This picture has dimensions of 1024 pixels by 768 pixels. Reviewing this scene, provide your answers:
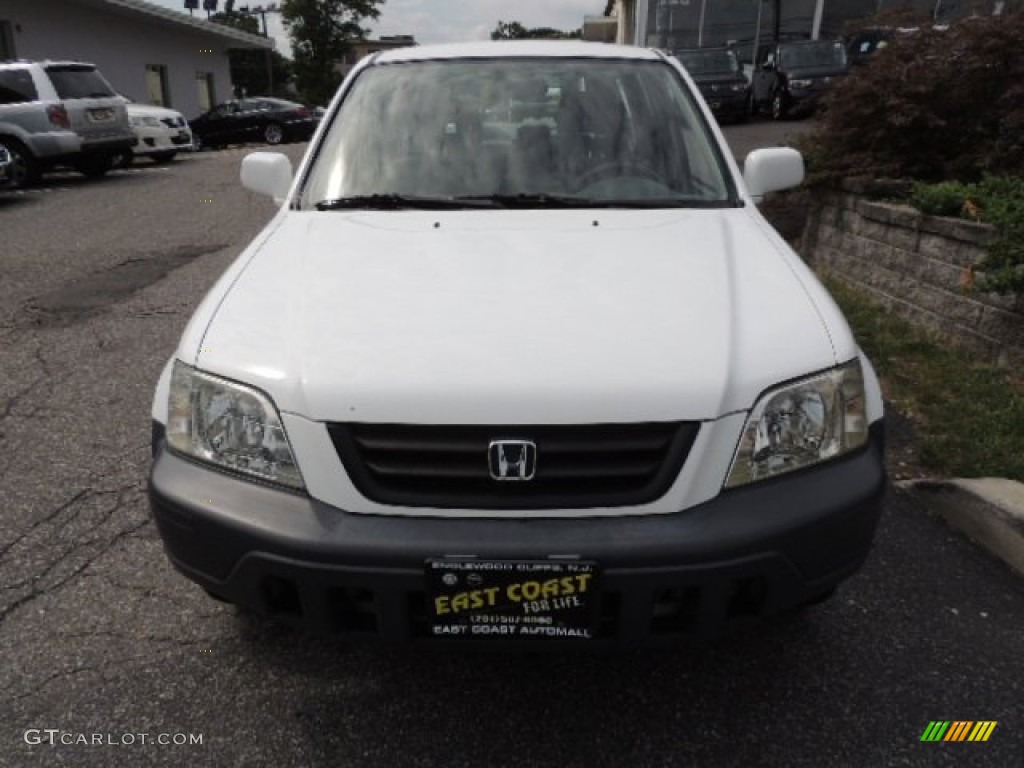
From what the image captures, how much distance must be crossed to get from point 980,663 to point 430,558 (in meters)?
1.62

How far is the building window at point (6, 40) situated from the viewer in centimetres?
1944

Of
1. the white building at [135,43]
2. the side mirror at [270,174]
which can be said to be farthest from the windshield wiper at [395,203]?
the white building at [135,43]

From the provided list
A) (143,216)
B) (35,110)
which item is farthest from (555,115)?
(35,110)

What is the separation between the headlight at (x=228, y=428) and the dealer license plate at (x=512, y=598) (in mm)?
399

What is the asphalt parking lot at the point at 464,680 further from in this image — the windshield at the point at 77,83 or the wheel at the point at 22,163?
the windshield at the point at 77,83

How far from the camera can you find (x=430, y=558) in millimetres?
1682

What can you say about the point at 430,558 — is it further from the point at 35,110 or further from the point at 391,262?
the point at 35,110

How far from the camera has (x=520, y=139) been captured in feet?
9.38

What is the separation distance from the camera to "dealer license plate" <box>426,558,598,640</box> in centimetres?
168

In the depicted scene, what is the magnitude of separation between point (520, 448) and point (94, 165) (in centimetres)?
1393

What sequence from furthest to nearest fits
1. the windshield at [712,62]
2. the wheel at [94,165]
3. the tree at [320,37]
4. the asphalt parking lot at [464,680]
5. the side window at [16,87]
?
the tree at [320,37]
the windshield at [712,62]
the wheel at [94,165]
the side window at [16,87]
the asphalt parking lot at [464,680]

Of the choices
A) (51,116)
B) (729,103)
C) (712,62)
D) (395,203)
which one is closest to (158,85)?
(51,116)

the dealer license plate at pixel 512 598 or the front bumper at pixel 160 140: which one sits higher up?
the dealer license plate at pixel 512 598

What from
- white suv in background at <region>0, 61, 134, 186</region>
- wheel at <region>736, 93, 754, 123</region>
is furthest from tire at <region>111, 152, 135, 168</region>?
wheel at <region>736, 93, 754, 123</region>
